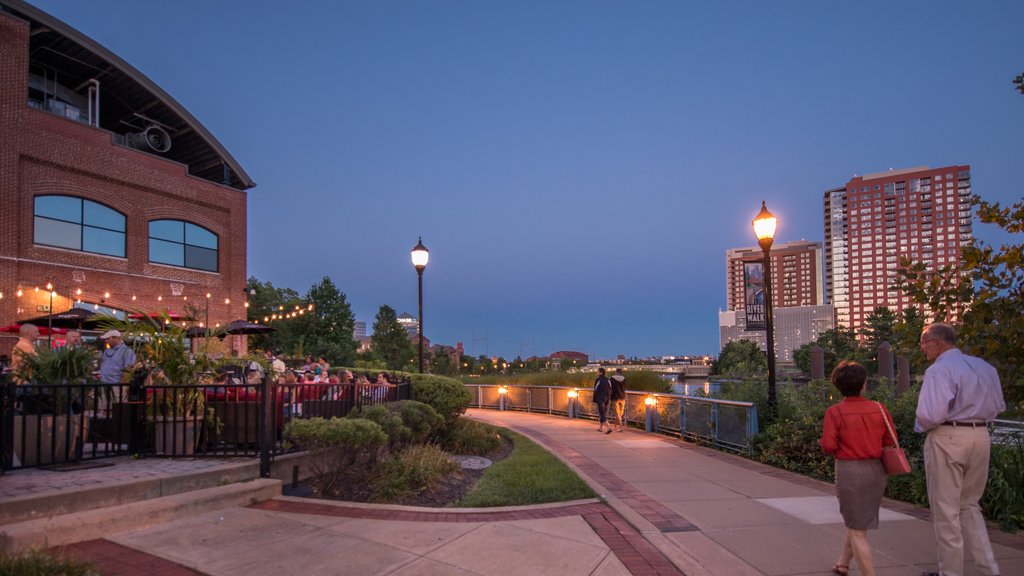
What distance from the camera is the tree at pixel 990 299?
19.3ft

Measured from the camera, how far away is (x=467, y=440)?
1144cm

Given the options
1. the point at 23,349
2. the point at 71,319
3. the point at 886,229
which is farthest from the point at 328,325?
the point at 886,229

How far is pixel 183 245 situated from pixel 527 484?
73.5 feet

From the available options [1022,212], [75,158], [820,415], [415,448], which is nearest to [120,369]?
[415,448]

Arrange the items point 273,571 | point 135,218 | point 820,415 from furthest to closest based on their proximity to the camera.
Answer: point 135,218 → point 820,415 → point 273,571

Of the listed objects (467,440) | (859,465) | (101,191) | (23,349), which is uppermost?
(101,191)

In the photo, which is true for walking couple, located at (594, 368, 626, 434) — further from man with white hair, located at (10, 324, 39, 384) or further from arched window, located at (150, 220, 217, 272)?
arched window, located at (150, 220, 217, 272)

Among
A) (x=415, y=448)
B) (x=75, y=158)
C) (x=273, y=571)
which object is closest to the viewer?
(x=273, y=571)

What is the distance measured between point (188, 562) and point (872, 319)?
52785mm

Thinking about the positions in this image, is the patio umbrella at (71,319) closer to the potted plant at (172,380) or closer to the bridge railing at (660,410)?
the potted plant at (172,380)

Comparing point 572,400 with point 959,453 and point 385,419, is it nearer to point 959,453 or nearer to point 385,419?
point 385,419

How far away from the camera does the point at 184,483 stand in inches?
241

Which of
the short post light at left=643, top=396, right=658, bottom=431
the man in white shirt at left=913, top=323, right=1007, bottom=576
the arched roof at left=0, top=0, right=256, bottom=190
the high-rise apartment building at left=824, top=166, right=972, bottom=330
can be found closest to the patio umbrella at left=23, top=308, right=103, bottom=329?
the arched roof at left=0, top=0, right=256, bottom=190

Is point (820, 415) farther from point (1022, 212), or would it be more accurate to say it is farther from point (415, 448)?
point (415, 448)
